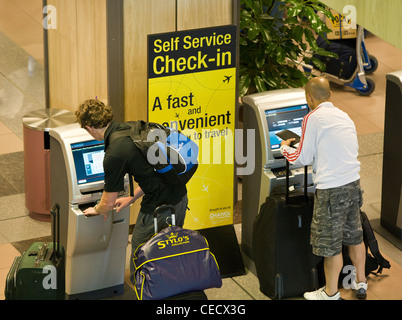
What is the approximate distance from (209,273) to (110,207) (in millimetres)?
790

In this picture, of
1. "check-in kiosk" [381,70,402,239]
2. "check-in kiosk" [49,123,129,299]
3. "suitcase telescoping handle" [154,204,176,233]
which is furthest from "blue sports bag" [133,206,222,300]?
"check-in kiosk" [381,70,402,239]

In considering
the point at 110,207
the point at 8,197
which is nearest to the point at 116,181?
the point at 110,207

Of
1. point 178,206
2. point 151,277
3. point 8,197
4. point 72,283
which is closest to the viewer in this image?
point 151,277

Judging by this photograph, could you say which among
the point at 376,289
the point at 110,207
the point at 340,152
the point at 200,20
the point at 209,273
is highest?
the point at 200,20


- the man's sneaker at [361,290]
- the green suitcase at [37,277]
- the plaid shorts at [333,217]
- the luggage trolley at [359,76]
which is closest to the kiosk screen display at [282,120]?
the plaid shorts at [333,217]

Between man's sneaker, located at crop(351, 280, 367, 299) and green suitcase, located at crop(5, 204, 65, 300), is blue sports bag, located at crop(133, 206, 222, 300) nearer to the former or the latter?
green suitcase, located at crop(5, 204, 65, 300)

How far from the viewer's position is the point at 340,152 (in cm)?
436

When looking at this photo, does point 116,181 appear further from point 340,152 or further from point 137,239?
point 340,152

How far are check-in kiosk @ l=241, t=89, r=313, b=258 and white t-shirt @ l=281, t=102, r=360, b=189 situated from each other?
1.79 feet

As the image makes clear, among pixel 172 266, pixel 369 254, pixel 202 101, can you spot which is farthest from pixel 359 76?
pixel 172 266

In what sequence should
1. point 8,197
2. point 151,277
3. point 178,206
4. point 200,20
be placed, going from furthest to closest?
point 8,197
point 200,20
point 178,206
point 151,277

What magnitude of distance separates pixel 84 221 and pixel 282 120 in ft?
5.36

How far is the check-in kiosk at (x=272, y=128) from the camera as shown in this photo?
495 cm

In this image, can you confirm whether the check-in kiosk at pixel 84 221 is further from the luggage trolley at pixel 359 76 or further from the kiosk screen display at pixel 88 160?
the luggage trolley at pixel 359 76
